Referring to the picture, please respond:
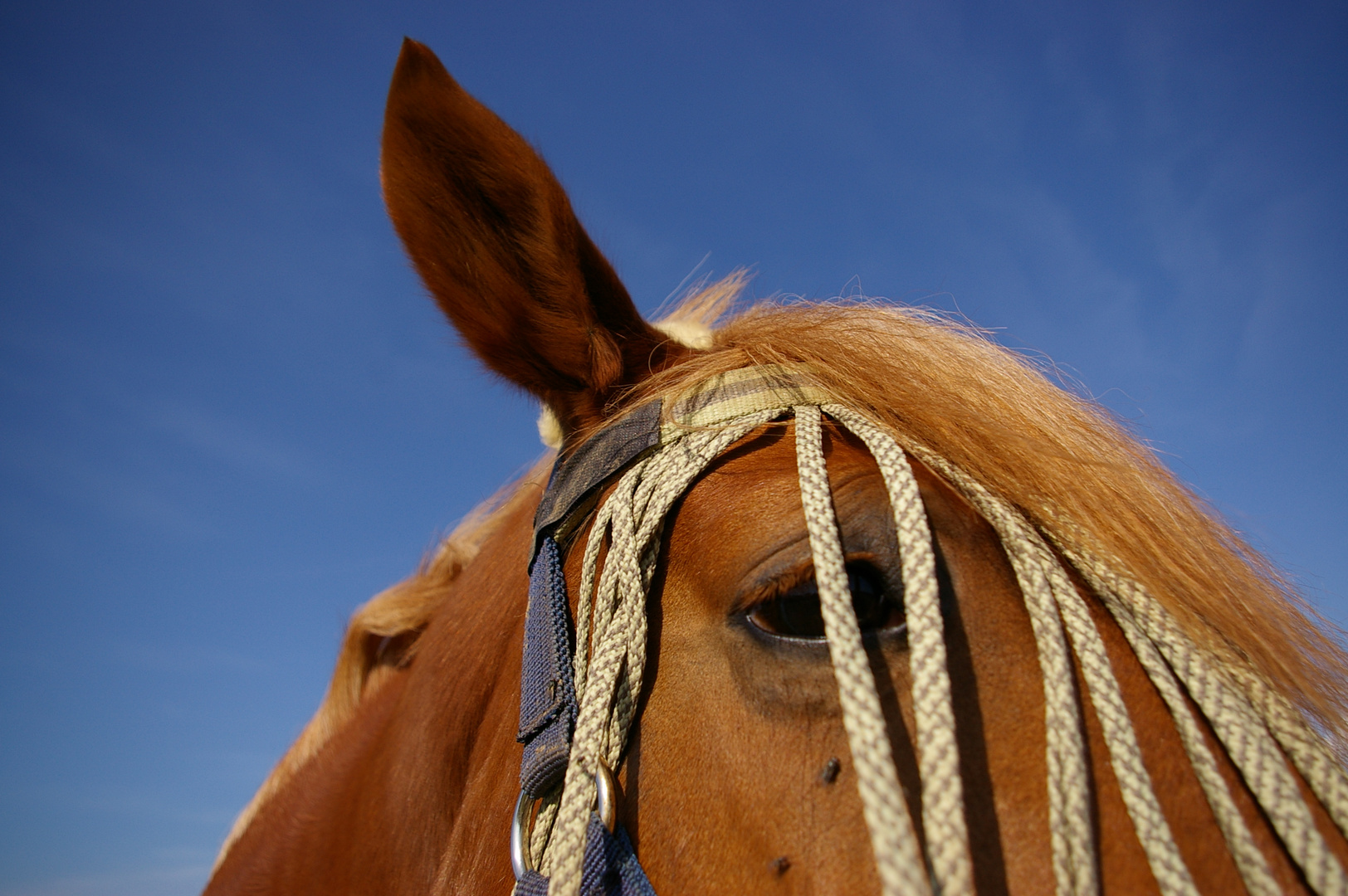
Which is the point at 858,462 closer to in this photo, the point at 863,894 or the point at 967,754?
the point at 967,754

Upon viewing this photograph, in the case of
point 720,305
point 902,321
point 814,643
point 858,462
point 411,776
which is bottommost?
point 411,776

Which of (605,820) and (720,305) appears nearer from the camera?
(605,820)

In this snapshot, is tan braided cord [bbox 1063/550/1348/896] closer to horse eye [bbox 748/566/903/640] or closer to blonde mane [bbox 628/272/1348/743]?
blonde mane [bbox 628/272/1348/743]

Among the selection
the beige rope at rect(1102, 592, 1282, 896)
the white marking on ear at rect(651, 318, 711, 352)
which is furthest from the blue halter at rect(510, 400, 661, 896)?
the beige rope at rect(1102, 592, 1282, 896)

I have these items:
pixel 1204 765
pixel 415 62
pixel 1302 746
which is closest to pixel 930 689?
pixel 1204 765

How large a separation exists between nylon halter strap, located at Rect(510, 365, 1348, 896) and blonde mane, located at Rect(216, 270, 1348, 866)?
0.15 ft

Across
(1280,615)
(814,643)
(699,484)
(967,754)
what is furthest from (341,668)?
(1280,615)

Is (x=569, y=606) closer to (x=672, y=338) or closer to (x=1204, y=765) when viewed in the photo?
(x=672, y=338)

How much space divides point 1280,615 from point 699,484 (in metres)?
0.85

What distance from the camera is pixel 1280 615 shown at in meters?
1.08

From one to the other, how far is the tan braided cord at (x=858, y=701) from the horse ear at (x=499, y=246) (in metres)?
0.51

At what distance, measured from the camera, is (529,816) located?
111cm

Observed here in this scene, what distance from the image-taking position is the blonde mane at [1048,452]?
1.00 metres

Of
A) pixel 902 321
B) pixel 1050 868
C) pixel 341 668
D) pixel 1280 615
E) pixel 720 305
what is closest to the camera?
pixel 1050 868
